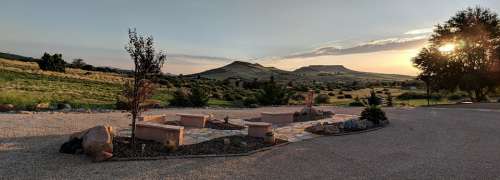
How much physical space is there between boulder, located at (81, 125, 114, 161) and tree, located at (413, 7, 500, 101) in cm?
3006

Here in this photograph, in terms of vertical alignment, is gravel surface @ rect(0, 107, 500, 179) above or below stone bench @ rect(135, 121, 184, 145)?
below

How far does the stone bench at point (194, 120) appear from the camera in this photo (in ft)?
42.7

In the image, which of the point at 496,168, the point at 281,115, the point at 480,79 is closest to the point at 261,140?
the point at 281,115

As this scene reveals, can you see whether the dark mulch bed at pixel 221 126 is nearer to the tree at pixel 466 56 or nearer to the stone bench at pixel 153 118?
the stone bench at pixel 153 118

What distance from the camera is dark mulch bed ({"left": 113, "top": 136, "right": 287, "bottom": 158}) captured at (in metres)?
8.33

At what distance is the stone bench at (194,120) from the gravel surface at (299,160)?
3.24m

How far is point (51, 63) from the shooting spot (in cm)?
5228

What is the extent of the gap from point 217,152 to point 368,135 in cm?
572

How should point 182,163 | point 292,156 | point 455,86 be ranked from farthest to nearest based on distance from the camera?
point 455,86, point 292,156, point 182,163

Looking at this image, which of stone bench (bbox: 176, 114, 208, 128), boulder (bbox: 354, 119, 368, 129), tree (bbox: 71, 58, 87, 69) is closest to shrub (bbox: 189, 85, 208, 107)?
stone bench (bbox: 176, 114, 208, 128)

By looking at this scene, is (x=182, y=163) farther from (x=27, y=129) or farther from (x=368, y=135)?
(x=368, y=135)

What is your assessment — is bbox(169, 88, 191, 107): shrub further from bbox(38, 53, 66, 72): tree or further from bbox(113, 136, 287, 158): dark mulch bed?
bbox(38, 53, 66, 72): tree

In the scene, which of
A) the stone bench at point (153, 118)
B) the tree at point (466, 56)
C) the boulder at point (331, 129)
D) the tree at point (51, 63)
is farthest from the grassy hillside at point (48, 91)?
the tree at point (466, 56)

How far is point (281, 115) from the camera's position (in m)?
15.1
